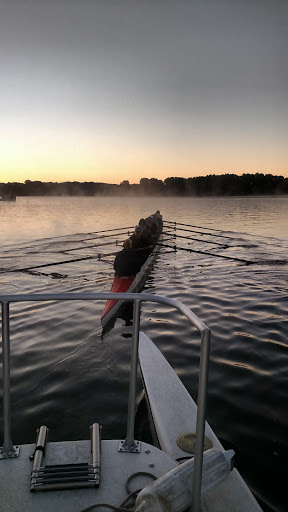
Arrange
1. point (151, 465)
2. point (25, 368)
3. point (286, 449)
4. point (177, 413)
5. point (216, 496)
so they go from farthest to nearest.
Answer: point (25, 368)
point (286, 449)
point (177, 413)
point (216, 496)
point (151, 465)

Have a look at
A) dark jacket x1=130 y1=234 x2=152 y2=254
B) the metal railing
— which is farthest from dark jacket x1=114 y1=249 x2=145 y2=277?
the metal railing

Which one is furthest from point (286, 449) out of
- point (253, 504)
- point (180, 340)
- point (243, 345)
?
point (180, 340)

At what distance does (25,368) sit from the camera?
7688 millimetres

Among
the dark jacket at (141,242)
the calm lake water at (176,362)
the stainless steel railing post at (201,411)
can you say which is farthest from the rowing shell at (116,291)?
the stainless steel railing post at (201,411)

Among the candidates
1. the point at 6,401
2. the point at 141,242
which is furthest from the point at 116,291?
the point at 6,401

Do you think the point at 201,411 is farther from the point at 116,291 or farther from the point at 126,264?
the point at 126,264

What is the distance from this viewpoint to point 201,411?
2.27 m

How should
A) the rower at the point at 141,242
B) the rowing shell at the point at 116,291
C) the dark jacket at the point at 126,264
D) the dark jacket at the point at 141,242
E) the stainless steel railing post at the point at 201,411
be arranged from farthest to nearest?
1. the dark jacket at the point at 141,242
2. the rower at the point at 141,242
3. the dark jacket at the point at 126,264
4. the rowing shell at the point at 116,291
5. the stainless steel railing post at the point at 201,411

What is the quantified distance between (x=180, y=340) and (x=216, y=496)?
5.96m

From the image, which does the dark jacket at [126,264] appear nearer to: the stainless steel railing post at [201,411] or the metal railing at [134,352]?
the metal railing at [134,352]

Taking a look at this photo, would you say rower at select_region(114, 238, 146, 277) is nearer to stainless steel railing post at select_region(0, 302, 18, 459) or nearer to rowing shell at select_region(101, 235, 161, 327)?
rowing shell at select_region(101, 235, 161, 327)

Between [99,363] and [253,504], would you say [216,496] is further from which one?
[99,363]

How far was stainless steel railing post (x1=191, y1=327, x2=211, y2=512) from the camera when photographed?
86.4 inches

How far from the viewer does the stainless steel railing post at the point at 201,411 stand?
2.20m
